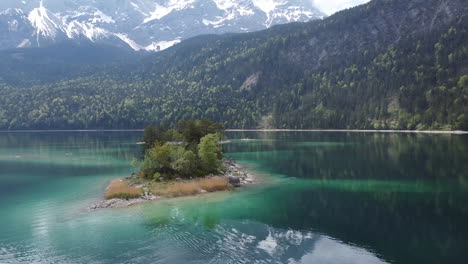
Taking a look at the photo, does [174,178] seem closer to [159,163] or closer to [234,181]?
[159,163]

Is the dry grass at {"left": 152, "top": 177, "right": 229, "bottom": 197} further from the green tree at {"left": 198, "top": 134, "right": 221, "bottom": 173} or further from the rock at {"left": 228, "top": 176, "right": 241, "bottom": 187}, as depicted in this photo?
the green tree at {"left": 198, "top": 134, "right": 221, "bottom": 173}

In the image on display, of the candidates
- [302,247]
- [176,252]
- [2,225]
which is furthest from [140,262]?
[2,225]

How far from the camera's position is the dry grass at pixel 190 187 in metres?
75.1

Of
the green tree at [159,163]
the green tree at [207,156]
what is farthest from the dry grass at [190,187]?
the green tree at [207,156]

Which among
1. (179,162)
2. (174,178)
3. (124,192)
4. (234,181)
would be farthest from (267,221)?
(179,162)

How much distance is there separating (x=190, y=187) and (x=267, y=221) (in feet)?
83.2

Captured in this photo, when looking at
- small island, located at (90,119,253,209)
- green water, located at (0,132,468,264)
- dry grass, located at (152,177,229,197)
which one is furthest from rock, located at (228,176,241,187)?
green water, located at (0,132,468,264)

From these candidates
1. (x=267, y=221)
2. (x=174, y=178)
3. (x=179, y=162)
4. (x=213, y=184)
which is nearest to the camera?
(x=267, y=221)

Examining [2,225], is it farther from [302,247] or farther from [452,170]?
[452,170]

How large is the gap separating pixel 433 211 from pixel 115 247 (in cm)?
4238

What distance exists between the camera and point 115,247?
46.6m

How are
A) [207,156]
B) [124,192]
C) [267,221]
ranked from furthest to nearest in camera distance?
1. [207,156]
2. [124,192]
3. [267,221]

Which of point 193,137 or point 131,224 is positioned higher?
point 193,137

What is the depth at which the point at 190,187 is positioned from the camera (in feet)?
255
